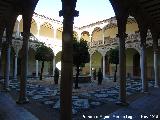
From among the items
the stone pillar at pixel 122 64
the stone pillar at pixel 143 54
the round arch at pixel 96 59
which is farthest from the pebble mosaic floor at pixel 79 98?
the round arch at pixel 96 59

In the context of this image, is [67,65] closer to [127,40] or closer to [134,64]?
[127,40]

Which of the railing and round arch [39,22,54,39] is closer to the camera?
the railing

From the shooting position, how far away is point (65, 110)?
5320mm

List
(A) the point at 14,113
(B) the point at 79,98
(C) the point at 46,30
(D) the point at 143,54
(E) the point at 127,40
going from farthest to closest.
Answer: (C) the point at 46,30
(E) the point at 127,40
(D) the point at 143,54
(B) the point at 79,98
(A) the point at 14,113

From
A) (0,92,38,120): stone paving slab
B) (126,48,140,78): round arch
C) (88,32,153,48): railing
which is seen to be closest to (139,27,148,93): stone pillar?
(0,92,38,120): stone paving slab

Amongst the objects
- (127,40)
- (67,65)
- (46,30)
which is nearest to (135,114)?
(67,65)

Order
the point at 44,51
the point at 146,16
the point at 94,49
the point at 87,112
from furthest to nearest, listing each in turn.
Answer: the point at 94,49
the point at 44,51
the point at 146,16
the point at 87,112

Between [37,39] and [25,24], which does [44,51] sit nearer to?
[37,39]

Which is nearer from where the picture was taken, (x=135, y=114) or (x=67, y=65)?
(x=67, y=65)

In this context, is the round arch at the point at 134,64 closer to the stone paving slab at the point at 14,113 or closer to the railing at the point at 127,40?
the railing at the point at 127,40

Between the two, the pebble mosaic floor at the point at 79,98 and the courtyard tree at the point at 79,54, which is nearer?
the pebble mosaic floor at the point at 79,98

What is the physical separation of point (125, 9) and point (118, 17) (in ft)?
1.43

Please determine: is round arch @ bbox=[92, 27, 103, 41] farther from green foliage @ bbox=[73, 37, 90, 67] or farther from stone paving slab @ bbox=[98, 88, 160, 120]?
stone paving slab @ bbox=[98, 88, 160, 120]

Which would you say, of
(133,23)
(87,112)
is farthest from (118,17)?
(133,23)
